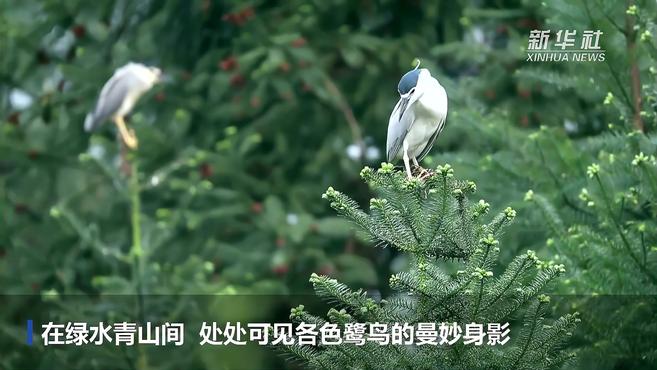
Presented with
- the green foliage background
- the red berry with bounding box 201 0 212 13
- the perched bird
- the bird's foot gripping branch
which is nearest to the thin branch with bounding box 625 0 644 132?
the green foliage background

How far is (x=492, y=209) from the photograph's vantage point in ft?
23.6

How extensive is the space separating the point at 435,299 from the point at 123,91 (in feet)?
18.3

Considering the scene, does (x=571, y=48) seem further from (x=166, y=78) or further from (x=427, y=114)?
(x=166, y=78)

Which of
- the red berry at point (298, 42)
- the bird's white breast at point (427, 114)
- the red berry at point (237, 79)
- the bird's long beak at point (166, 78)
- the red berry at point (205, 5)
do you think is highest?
the bird's white breast at point (427, 114)

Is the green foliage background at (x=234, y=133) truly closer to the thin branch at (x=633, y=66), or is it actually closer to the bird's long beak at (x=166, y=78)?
the bird's long beak at (x=166, y=78)

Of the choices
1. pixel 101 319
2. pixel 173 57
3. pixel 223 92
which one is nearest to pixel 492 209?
pixel 101 319

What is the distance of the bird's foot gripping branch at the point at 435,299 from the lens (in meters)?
4.47

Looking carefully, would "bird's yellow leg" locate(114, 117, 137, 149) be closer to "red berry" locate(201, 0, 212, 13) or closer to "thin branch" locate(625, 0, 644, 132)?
"red berry" locate(201, 0, 212, 13)

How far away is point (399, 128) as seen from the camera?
5020 millimetres

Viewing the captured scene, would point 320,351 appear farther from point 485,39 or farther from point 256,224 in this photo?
point 485,39

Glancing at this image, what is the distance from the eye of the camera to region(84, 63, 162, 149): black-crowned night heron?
9.74 m

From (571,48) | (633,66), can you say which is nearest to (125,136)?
(571,48)

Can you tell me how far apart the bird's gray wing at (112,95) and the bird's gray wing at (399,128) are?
16.0 ft

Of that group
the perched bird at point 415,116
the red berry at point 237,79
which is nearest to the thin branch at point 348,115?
the red berry at point 237,79
